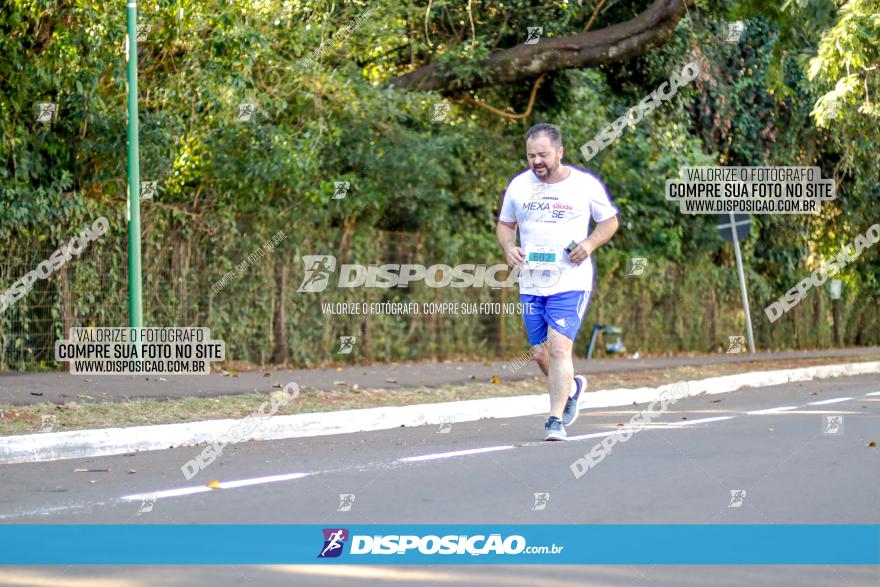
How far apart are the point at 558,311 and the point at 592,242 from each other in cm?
59

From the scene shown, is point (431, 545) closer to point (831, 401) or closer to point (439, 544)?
point (439, 544)

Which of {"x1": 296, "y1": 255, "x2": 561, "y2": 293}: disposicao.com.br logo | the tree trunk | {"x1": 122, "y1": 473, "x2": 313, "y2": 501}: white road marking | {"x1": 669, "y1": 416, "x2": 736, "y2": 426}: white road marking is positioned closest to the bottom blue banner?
{"x1": 122, "y1": 473, "x2": 313, "y2": 501}: white road marking

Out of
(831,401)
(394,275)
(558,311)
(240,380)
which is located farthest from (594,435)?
(394,275)

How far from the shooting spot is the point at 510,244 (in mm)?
10383

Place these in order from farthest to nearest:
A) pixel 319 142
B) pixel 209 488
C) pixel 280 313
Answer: pixel 280 313
pixel 319 142
pixel 209 488

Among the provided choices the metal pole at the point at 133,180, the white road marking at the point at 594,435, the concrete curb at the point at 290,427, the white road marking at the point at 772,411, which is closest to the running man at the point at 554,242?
the white road marking at the point at 594,435

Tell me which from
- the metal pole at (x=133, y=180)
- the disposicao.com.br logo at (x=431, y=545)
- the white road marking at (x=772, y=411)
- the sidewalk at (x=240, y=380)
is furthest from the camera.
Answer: the metal pole at (x=133, y=180)

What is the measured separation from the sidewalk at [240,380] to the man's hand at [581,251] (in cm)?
494

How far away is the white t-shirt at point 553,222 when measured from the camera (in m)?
10.3

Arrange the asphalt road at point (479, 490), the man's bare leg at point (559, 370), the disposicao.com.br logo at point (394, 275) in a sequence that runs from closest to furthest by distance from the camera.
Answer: the asphalt road at point (479, 490) → the man's bare leg at point (559, 370) → the disposicao.com.br logo at point (394, 275)

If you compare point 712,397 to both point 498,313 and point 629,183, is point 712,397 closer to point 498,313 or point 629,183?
point 498,313

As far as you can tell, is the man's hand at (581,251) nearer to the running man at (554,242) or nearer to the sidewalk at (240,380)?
the running man at (554,242)

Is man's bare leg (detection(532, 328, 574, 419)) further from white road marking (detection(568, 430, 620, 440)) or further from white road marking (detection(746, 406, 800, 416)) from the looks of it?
white road marking (detection(746, 406, 800, 416))

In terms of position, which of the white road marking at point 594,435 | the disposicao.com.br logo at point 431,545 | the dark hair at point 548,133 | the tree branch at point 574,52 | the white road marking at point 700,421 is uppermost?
the tree branch at point 574,52
